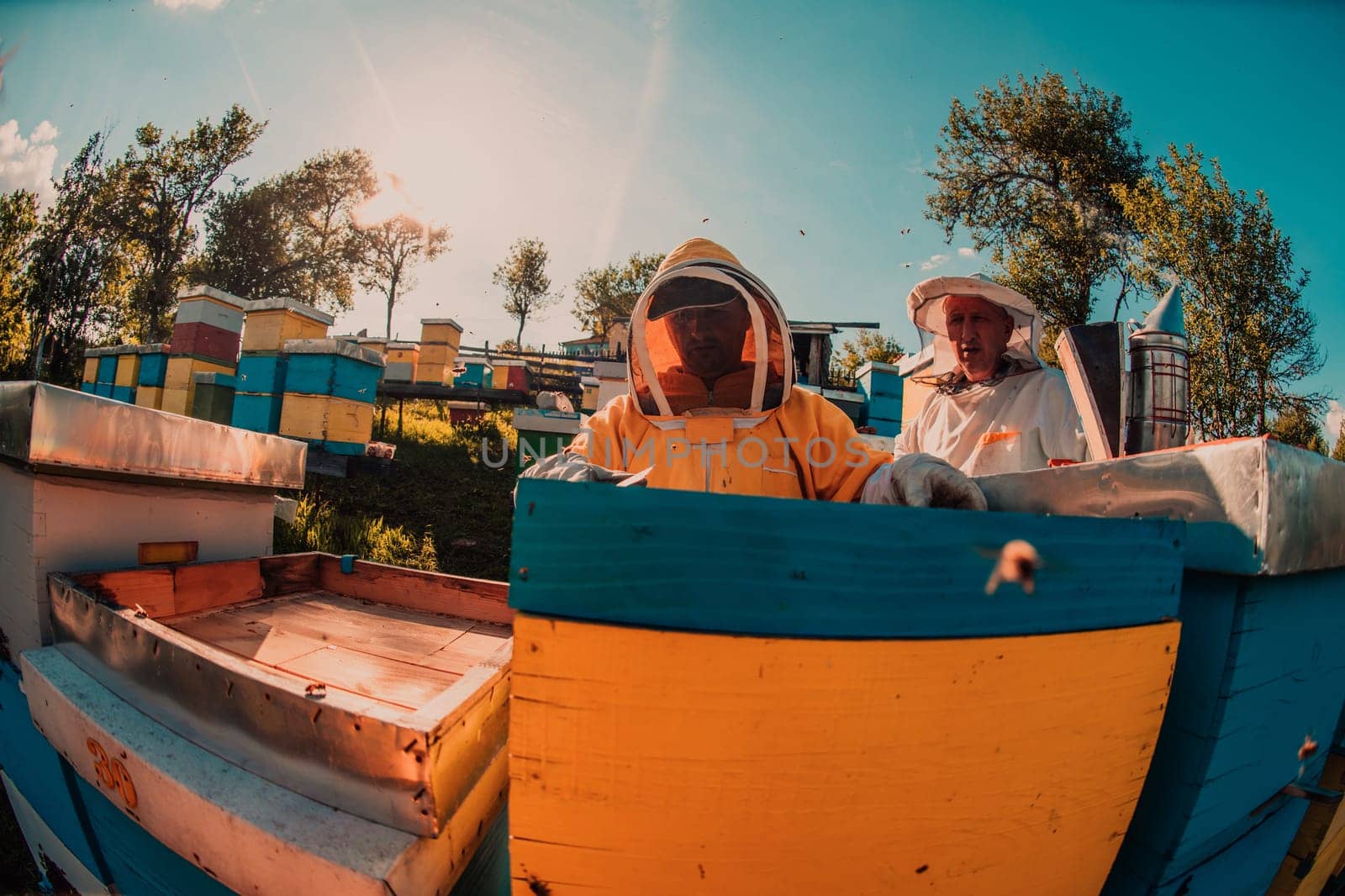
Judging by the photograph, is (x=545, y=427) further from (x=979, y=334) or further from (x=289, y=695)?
(x=289, y=695)

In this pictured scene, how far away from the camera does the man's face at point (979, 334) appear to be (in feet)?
8.29

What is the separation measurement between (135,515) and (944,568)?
A: 114 inches

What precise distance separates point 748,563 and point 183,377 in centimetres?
1212

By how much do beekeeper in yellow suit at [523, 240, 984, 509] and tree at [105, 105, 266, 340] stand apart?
26.1 meters

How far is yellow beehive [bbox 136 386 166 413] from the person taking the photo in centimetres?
981

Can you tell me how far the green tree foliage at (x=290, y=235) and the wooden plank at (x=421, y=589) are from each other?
2651cm

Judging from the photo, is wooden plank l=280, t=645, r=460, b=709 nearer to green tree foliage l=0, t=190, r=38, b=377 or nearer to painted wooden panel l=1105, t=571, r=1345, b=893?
painted wooden panel l=1105, t=571, r=1345, b=893

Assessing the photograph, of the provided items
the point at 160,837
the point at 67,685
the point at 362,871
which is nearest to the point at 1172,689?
the point at 362,871

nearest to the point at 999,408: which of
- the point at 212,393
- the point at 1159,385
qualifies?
the point at 1159,385

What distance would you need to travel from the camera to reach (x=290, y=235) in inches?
1039

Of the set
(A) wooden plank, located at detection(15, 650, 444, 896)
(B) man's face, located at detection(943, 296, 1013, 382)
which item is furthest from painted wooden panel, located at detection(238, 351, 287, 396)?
(B) man's face, located at detection(943, 296, 1013, 382)

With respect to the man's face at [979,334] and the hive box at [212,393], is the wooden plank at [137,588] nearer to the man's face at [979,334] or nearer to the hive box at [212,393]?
the man's face at [979,334]

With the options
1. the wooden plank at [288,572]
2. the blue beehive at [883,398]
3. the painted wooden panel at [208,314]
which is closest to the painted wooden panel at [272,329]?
the painted wooden panel at [208,314]

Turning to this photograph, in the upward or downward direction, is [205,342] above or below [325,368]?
above
